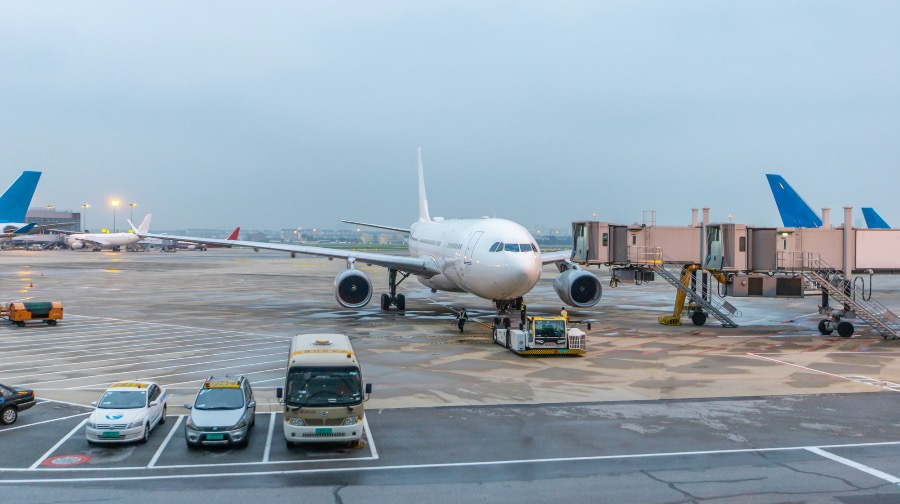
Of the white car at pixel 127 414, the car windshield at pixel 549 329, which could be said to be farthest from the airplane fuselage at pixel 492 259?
the white car at pixel 127 414

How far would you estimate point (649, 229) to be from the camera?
42719mm

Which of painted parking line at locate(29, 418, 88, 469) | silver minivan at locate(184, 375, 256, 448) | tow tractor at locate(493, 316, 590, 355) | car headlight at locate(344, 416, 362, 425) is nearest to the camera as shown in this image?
painted parking line at locate(29, 418, 88, 469)

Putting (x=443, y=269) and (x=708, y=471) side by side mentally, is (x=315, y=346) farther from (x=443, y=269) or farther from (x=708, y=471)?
(x=443, y=269)

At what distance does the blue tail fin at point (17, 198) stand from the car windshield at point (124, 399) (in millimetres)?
60656

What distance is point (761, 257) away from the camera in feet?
132

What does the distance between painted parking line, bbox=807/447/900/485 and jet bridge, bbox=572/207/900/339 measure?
2309cm

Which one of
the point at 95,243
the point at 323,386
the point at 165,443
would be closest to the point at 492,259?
the point at 323,386

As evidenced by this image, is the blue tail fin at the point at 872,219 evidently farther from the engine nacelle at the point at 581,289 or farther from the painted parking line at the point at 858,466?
the painted parking line at the point at 858,466

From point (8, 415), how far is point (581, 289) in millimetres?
29638

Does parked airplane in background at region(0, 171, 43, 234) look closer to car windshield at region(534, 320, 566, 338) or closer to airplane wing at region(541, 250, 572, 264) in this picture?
airplane wing at region(541, 250, 572, 264)

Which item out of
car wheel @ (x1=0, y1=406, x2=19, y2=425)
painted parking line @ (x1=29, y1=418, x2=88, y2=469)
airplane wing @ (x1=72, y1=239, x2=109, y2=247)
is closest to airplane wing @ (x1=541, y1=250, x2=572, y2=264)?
painted parking line @ (x1=29, y1=418, x2=88, y2=469)

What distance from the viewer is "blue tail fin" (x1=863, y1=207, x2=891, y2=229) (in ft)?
210

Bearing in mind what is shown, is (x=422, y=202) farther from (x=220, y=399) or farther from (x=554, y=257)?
(x=220, y=399)

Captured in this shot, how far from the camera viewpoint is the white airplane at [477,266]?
3562 cm
